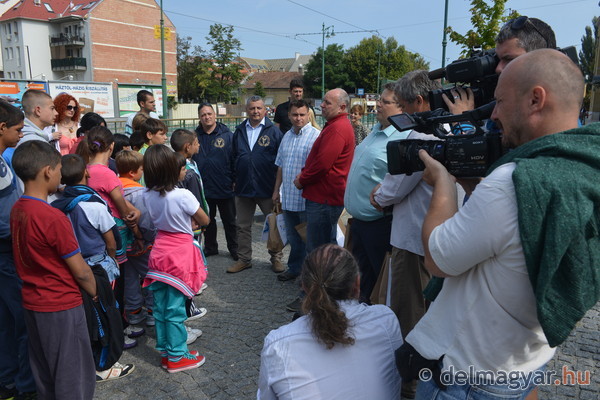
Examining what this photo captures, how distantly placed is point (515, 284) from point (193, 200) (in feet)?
8.54

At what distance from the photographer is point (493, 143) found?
1514 millimetres

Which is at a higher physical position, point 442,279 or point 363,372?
point 442,279

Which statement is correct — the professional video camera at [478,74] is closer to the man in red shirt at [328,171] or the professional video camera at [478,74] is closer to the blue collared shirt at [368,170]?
the blue collared shirt at [368,170]

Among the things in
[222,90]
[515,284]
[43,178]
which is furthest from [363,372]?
[222,90]

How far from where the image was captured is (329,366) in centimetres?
169

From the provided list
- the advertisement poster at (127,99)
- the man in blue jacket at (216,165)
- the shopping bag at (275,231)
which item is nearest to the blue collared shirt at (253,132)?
the man in blue jacket at (216,165)

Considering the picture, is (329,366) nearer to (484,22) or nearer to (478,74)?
(478,74)

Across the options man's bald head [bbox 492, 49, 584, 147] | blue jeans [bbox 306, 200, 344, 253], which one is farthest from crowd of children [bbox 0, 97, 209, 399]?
man's bald head [bbox 492, 49, 584, 147]

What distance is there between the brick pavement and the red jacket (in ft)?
3.91

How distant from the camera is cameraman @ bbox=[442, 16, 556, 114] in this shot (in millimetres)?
2244

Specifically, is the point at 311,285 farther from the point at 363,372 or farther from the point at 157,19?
the point at 157,19

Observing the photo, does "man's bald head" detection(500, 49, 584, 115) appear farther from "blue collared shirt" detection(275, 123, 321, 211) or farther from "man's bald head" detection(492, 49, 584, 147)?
"blue collared shirt" detection(275, 123, 321, 211)

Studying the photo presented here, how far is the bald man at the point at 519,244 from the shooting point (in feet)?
3.88

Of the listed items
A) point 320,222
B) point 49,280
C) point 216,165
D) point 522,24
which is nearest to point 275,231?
point 320,222
